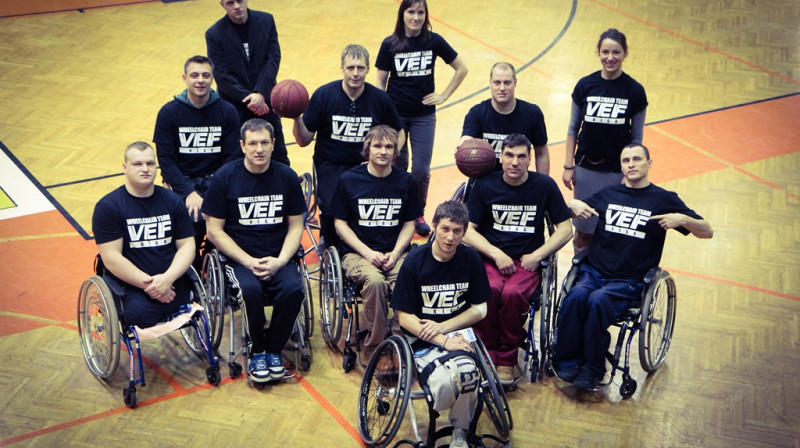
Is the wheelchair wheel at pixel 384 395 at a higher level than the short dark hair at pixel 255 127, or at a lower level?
lower

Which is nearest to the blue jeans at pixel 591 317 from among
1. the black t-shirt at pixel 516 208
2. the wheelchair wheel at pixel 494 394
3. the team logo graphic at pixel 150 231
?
the black t-shirt at pixel 516 208

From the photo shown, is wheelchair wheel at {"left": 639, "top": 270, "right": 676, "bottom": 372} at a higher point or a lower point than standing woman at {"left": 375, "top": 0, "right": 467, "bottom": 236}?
lower

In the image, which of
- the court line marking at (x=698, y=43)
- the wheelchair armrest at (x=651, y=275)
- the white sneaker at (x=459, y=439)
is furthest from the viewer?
the court line marking at (x=698, y=43)

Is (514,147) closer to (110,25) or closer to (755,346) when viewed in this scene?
(755,346)

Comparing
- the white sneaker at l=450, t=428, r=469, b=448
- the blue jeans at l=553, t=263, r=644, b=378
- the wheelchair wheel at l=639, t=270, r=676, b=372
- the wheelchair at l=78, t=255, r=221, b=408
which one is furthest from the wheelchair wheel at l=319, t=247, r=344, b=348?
the wheelchair wheel at l=639, t=270, r=676, b=372

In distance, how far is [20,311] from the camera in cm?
612

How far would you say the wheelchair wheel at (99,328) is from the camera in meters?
5.07

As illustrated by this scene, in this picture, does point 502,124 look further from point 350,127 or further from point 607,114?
point 350,127

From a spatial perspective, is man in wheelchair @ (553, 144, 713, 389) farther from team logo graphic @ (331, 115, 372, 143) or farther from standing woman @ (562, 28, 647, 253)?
team logo graphic @ (331, 115, 372, 143)

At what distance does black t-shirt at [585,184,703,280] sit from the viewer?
5469 mm

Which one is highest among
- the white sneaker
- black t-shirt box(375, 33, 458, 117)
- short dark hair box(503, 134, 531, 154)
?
black t-shirt box(375, 33, 458, 117)

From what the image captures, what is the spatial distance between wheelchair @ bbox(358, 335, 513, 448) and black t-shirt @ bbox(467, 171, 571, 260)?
0.87 m

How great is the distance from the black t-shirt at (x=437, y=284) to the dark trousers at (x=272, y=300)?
79 cm

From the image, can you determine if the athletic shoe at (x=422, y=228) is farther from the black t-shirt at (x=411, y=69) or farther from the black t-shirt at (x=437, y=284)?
the black t-shirt at (x=437, y=284)
